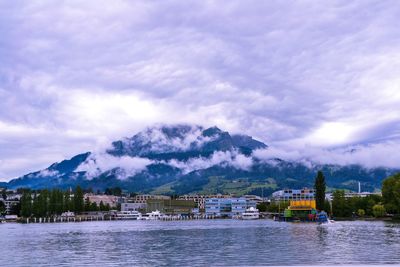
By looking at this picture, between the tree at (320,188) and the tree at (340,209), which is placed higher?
the tree at (320,188)

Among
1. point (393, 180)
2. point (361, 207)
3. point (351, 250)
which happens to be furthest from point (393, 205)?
point (351, 250)

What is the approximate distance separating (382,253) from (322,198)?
127137 mm

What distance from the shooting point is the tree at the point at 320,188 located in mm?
165962

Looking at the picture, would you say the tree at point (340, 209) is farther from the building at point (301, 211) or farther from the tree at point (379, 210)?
the tree at point (379, 210)

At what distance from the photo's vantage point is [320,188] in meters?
167

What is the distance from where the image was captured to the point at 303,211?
166m

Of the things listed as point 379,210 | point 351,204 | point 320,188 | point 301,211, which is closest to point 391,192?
point 379,210

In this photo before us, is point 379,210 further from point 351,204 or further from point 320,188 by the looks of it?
point 351,204

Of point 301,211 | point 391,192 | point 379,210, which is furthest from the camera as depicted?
point 301,211

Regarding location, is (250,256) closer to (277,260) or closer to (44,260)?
(277,260)

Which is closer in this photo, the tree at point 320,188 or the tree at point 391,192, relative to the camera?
the tree at point 391,192

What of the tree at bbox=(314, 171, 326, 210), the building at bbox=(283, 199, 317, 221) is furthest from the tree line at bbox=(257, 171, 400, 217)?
the building at bbox=(283, 199, 317, 221)

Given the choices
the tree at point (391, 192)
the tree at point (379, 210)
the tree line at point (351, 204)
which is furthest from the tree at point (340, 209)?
the tree at point (391, 192)

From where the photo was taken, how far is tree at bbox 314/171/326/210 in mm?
165962
